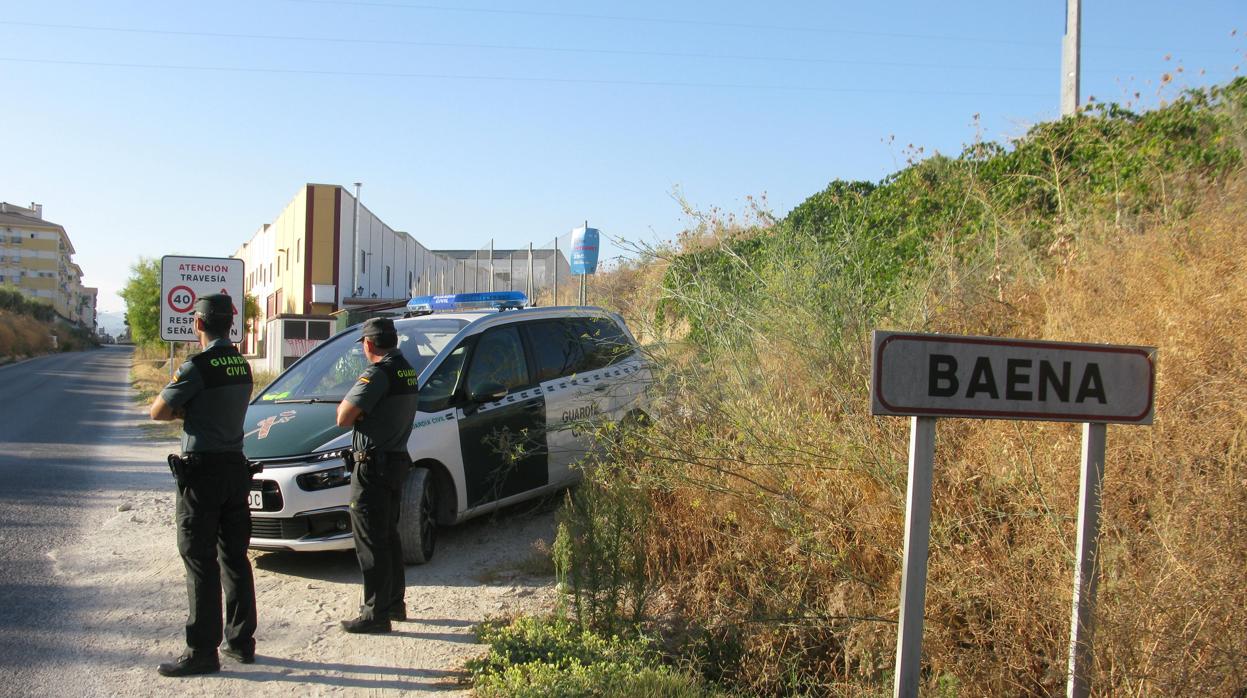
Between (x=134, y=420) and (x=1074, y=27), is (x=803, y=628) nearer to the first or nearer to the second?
(x=1074, y=27)

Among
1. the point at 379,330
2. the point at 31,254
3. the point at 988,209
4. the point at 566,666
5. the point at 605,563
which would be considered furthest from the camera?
the point at 31,254

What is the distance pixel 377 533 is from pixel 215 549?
825 millimetres

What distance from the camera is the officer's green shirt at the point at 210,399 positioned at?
4664 mm

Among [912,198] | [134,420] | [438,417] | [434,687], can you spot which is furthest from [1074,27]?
[134,420]

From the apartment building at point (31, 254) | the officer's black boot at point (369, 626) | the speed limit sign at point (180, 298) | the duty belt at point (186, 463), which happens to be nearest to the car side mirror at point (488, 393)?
the officer's black boot at point (369, 626)

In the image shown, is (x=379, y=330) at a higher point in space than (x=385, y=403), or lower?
higher

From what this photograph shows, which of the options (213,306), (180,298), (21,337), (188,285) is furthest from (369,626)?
(21,337)

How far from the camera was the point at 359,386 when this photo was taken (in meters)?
5.12

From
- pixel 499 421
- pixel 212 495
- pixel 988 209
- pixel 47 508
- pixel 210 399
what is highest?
pixel 988 209

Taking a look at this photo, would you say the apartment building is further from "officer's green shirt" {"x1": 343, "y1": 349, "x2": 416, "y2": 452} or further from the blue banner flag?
"officer's green shirt" {"x1": 343, "y1": 349, "x2": 416, "y2": 452}

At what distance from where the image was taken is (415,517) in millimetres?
6336

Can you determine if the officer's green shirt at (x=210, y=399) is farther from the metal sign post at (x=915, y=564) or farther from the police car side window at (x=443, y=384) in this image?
the metal sign post at (x=915, y=564)

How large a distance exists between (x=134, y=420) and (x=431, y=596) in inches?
626

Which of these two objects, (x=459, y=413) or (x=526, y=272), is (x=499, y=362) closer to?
(x=459, y=413)
